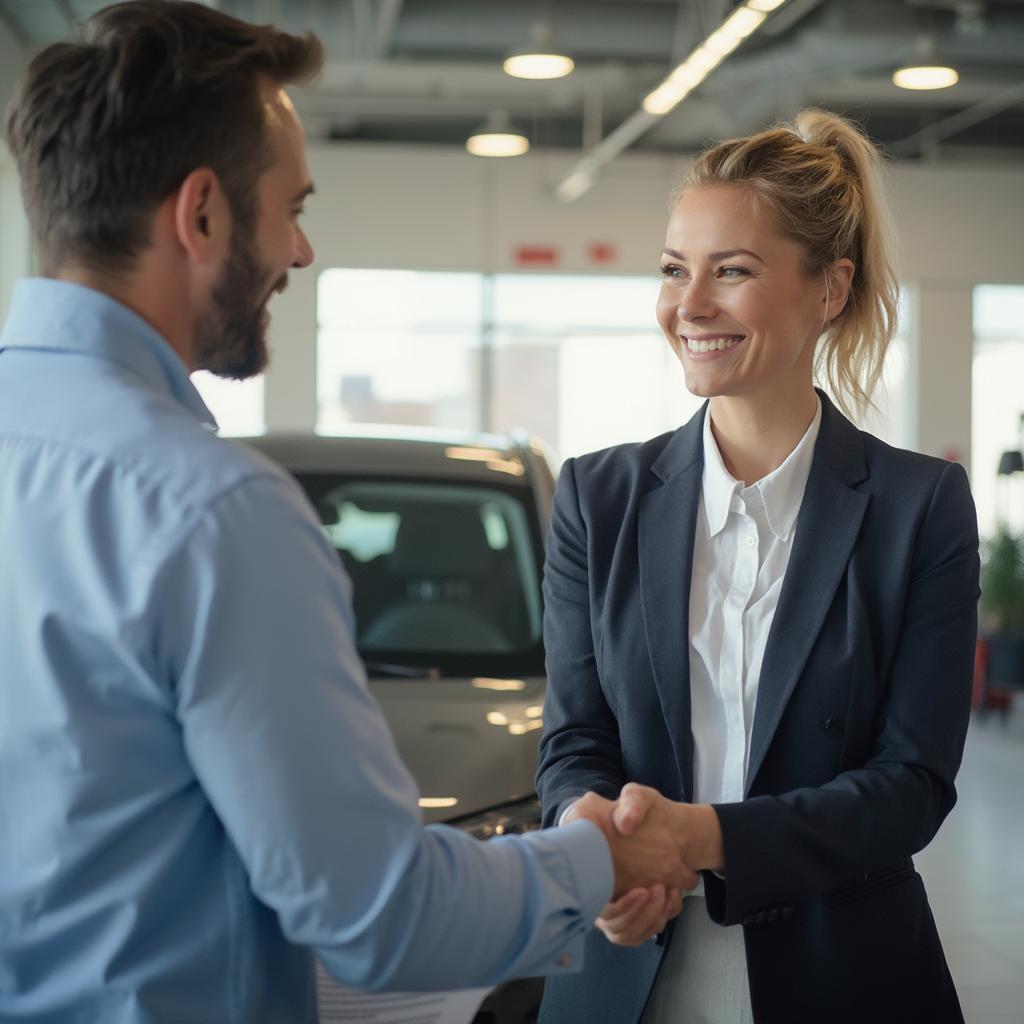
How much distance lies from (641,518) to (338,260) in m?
11.2

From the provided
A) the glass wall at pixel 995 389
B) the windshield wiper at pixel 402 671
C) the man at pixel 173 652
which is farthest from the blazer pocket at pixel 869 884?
the glass wall at pixel 995 389

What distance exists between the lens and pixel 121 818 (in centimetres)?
99

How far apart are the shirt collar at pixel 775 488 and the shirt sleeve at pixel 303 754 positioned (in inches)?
29.4

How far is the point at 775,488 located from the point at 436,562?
1761 millimetres

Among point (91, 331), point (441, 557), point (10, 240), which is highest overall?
point (10, 240)

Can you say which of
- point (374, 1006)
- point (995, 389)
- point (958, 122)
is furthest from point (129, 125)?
point (995, 389)

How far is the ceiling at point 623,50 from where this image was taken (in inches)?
364

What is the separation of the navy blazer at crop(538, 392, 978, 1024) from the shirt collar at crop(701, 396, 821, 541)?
0.10 feet

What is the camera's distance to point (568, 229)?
1283 centimetres

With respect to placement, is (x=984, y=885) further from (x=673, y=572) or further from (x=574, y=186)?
(x=574, y=186)

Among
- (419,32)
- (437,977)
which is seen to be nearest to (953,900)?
(437,977)

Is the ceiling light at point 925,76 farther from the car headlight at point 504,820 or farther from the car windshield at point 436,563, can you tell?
the car headlight at point 504,820

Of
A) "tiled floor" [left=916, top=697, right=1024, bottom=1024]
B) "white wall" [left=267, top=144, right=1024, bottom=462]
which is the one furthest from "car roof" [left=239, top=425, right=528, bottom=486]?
"white wall" [left=267, top=144, right=1024, bottom=462]

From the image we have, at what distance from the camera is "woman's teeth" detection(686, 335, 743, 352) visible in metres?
1.67
